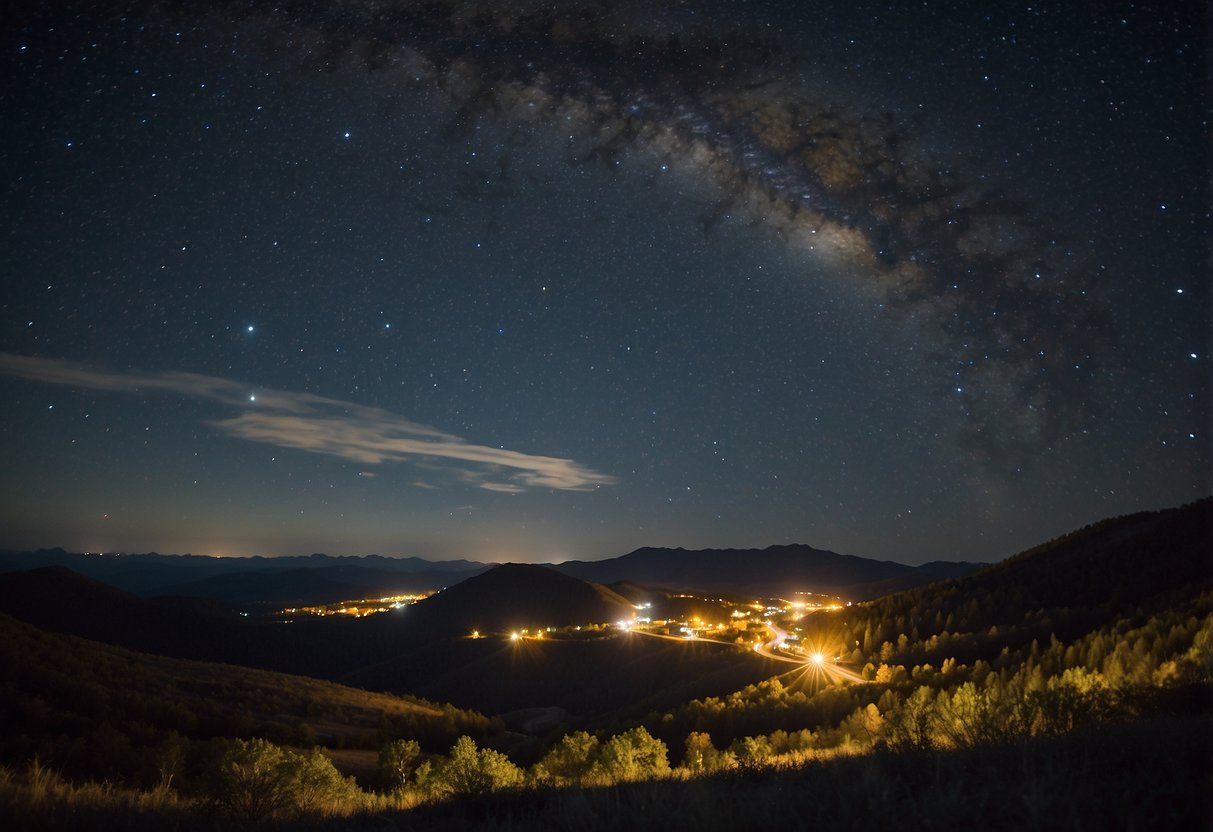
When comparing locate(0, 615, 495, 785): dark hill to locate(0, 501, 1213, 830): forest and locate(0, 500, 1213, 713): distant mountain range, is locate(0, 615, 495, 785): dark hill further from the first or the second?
locate(0, 500, 1213, 713): distant mountain range

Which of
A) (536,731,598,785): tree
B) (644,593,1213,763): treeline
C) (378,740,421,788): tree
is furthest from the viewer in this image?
(378,740,421,788): tree

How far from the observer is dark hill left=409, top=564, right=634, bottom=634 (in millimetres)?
171000

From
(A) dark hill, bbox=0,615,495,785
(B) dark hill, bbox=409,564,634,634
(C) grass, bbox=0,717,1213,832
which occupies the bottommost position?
Result: (B) dark hill, bbox=409,564,634,634

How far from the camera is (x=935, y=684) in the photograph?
151 feet

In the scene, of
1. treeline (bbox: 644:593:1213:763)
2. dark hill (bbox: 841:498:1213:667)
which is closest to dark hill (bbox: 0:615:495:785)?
treeline (bbox: 644:593:1213:763)

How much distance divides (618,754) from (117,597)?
186 meters

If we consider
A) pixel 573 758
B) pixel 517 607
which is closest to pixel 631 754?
pixel 573 758

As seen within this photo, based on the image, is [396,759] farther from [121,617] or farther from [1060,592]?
[121,617]

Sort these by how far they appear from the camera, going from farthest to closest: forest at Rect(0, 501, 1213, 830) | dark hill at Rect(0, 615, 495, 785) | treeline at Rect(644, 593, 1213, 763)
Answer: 1. dark hill at Rect(0, 615, 495, 785)
2. treeline at Rect(644, 593, 1213, 763)
3. forest at Rect(0, 501, 1213, 830)

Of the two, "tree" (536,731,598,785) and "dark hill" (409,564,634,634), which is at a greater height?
"tree" (536,731,598,785)

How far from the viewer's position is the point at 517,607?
183m

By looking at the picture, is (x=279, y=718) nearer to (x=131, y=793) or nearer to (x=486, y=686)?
(x=131, y=793)

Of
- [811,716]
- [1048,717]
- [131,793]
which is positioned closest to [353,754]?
[811,716]

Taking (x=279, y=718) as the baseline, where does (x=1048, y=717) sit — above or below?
above
